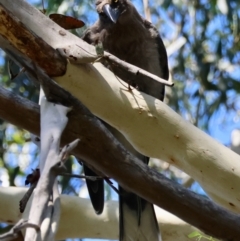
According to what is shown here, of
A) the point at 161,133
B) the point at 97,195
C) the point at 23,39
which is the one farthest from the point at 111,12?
the point at 23,39

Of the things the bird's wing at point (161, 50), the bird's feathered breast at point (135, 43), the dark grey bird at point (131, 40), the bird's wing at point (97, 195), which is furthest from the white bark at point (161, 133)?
the bird's wing at point (161, 50)

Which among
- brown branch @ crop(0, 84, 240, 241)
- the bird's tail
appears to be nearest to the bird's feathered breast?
the bird's tail

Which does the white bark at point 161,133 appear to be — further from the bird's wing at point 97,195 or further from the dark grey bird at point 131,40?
the dark grey bird at point 131,40

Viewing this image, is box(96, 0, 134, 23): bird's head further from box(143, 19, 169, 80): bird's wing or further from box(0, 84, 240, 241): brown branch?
box(0, 84, 240, 241): brown branch

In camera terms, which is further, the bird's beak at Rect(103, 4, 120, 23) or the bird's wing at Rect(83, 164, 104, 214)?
the bird's beak at Rect(103, 4, 120, 23)

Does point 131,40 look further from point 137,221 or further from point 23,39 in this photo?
point 23,39

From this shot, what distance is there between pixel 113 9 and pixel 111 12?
0.15ft

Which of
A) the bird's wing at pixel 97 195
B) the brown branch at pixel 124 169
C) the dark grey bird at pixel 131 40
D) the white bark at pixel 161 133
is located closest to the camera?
the brown branch at pixel 124 169

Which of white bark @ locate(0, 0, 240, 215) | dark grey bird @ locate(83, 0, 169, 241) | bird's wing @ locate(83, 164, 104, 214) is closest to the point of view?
white bark @ locate(0, 0, 240, 215)

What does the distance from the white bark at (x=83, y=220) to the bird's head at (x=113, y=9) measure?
78 centimetres

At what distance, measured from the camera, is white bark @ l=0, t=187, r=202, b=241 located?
1781 millimetres

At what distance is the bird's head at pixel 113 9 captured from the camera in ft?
7.45

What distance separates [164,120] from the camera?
54.8 inches

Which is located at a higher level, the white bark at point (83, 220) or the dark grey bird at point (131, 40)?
the dark grey bird at point (131, 40)
